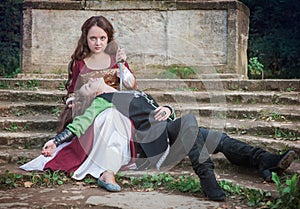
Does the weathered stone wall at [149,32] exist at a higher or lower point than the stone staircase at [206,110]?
higher

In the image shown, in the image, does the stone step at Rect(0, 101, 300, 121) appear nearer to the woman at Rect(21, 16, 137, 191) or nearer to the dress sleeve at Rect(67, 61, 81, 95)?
the dress sleeve at Rect(67, 61, 81, 95)

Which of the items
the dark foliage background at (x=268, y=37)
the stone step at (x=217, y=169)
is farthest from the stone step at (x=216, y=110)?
the dark foliage background at (x=268, y=37)

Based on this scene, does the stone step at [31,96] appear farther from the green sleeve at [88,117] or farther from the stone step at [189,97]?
the green sleeve at [88,117]

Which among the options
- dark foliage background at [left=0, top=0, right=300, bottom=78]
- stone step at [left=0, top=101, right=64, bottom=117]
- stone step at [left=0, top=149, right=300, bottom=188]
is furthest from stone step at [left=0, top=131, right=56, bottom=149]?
dark foliage background at [left=0, top=0, right=300, bottom=78]

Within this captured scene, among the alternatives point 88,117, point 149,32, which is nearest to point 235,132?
point 88,117

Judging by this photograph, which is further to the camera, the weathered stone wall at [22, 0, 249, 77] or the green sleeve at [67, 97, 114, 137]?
the weathered stone wall at [22, 0, 249, 77]

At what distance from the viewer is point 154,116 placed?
11.7ft

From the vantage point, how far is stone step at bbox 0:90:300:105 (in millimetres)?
5227

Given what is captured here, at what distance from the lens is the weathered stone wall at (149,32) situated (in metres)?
6.56

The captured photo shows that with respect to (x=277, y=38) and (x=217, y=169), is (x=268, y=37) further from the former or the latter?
(x=217, y=169)

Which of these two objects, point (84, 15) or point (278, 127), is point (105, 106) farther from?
point (84, 15)

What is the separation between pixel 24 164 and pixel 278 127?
7.88 ft

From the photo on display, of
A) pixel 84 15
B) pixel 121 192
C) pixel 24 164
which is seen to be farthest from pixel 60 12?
pixel 121 192

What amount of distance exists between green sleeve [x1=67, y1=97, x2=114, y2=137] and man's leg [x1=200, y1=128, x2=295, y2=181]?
832 mm
